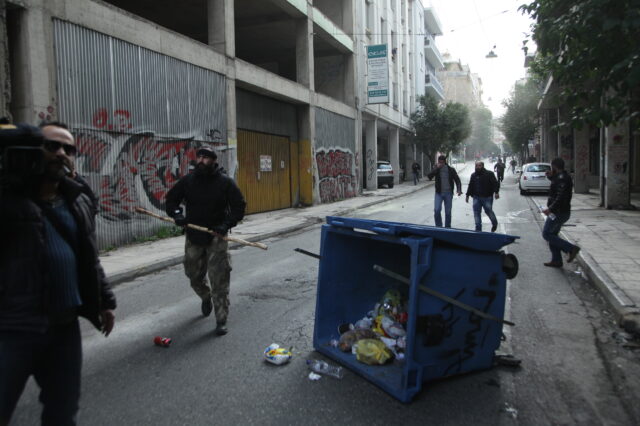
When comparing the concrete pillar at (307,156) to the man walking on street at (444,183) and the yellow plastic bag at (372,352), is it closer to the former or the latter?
the man walking on street at (444,183)

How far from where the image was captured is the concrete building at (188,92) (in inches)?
356

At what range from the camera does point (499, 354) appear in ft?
13.8

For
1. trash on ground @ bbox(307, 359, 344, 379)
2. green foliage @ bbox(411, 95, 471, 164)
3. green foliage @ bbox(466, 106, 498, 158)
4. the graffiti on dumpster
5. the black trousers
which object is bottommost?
trash on ground @ bbox(307, 359, 344, 379)

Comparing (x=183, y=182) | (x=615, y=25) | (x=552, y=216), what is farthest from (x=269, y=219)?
(x=615, y=25)

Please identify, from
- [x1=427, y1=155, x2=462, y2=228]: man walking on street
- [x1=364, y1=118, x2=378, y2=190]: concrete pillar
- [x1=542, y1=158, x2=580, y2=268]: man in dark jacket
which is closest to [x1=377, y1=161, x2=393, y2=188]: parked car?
[x1=364, y1=118, x2=378, y2=190]: concrete pillar

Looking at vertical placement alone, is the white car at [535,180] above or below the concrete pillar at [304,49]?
below

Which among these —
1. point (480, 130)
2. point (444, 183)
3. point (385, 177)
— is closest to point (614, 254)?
point (444, 183)

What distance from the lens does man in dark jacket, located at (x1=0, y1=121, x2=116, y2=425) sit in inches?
81.7

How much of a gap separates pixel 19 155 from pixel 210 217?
9.80 ft

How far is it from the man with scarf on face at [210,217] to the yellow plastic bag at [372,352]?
155cm

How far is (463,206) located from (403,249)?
14.5 meters

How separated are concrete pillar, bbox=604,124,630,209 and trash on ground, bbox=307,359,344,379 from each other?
49.9ft

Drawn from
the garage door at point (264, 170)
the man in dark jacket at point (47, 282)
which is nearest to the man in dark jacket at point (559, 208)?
the man in dark jacket at point (47, 282)

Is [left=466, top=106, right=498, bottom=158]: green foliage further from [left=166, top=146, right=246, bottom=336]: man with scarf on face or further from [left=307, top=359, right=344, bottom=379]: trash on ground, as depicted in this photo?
[left=307, top=359, right=344, bottom=379]: trash on ground
